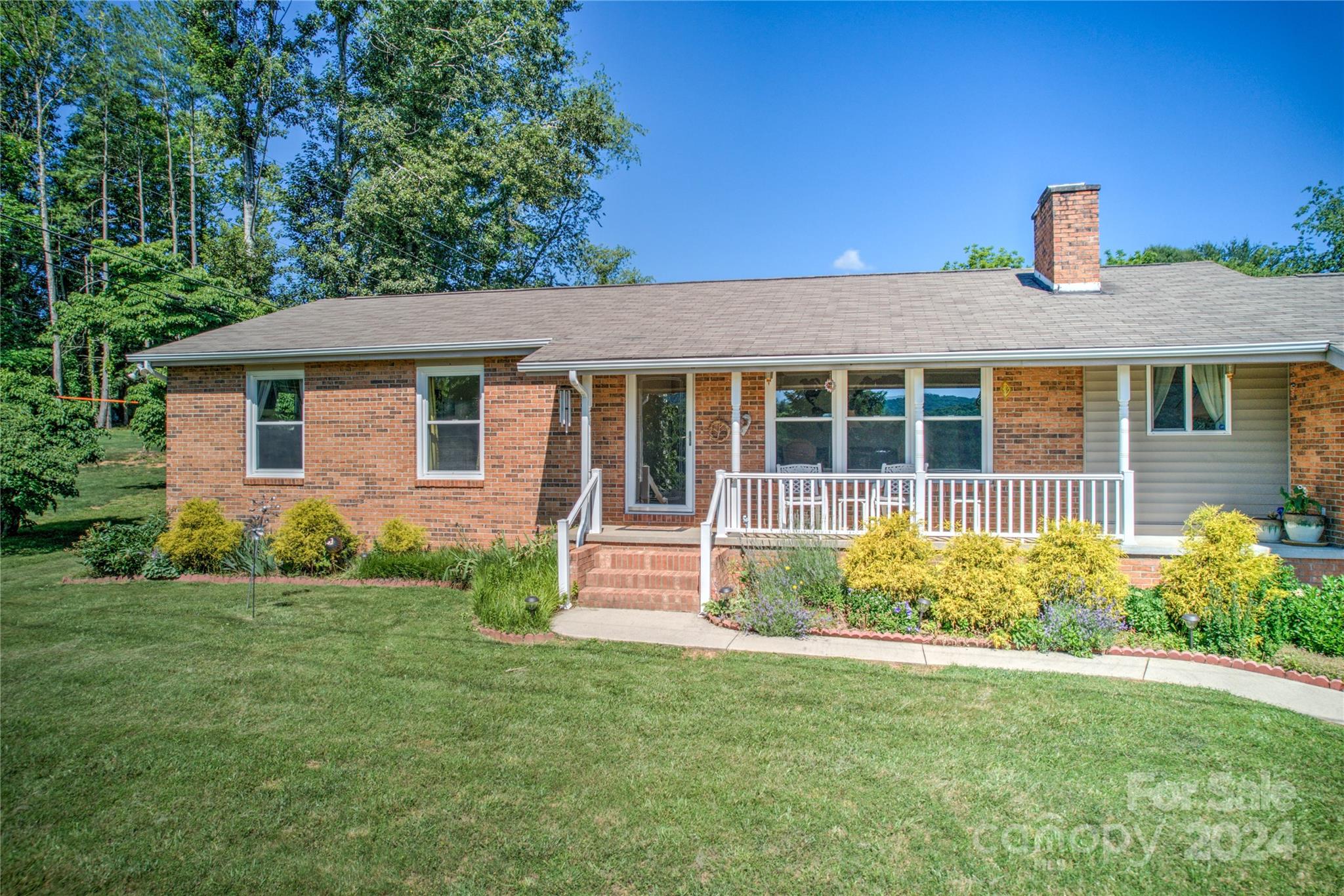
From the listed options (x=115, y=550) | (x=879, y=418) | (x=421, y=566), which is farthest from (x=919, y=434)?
(x=115, y=550)

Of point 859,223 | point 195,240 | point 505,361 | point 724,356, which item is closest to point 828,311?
point 724,356

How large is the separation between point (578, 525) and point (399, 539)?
9.04 ft

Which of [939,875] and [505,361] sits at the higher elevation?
[505,361]

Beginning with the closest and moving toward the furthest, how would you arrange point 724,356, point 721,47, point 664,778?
point 664,778, point 724,356, point 721,47

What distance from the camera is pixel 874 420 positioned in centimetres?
995

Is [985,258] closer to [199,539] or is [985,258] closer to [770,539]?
[770,539]

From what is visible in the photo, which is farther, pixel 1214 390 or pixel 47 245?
pixel 47 245

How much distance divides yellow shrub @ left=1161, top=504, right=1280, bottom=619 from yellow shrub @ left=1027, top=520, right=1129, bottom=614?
0.44 m

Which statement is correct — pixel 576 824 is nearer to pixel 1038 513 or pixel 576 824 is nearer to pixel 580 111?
pixel 1038 513

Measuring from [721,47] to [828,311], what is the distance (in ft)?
25.6

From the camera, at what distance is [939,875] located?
3.02 metres

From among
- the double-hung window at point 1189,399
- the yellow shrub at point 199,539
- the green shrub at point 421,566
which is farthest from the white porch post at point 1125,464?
the yellow shrub at point 199,539

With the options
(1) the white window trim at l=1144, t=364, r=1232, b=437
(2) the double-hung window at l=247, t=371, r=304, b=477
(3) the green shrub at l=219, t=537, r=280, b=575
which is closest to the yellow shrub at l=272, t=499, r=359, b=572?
(3) the green shrub at l=219, t=537, r=280, b=575

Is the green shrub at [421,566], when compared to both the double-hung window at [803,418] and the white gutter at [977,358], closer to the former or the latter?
the white gutter at [977,358]
